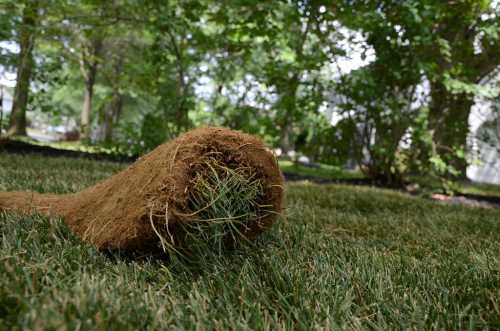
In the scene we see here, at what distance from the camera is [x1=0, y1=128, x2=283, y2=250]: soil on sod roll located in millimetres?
1330

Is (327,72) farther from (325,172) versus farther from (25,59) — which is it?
(25,59)

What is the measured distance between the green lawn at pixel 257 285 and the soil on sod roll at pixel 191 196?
9cm

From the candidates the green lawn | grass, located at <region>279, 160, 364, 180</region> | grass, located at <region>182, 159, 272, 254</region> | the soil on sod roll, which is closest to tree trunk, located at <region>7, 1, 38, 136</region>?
grass, located at <region>279, 160, 364, 180</region>

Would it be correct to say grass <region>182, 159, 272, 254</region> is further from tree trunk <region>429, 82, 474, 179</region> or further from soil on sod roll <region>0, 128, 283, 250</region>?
tree trunk <region>429, 82, 474, 179</region>

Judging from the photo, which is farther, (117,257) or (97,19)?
(97,19)

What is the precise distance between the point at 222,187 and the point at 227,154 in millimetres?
147

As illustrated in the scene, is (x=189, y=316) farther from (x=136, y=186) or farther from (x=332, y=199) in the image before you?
(x=332, y=199)

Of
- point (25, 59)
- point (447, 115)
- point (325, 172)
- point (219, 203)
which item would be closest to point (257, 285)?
point (219, 203)

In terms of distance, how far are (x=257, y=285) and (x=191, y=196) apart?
0.39 metres

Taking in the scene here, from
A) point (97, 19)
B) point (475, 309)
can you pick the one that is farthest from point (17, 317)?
point (97, 19)

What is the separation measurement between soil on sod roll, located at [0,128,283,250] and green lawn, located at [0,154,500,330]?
0.09 meters

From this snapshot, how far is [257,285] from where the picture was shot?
4.06 ft

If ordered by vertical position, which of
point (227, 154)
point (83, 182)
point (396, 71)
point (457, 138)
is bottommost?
point (83, 182)

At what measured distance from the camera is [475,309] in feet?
3.84
